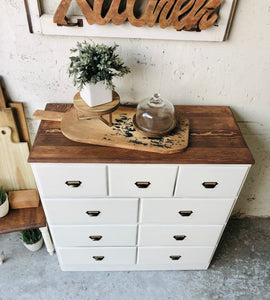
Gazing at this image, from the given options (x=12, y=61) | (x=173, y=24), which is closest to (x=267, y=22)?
(x=173, y=24)

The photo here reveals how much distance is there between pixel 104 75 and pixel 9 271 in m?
1.63

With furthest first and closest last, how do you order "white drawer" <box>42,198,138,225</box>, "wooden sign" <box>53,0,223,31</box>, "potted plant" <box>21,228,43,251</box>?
1. "potted plant" <box>21,228,43,251</box>
2. "white drawer" <box>42,198,138,225</box>
3. "wooden sign" <box>53,0,223,31</box>

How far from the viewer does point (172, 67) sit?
5.41ft

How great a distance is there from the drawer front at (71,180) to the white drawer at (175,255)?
0.66 metres

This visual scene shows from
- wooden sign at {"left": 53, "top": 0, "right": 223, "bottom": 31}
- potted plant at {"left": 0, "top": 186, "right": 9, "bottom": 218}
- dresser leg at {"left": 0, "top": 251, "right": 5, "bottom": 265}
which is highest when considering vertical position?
wooden sign at {"left": 53, "top": 0, "right": 223, "bottom": 31}

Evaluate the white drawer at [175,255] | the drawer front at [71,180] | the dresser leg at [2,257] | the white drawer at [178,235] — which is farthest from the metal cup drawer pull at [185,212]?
the dresser leg at [2,257]

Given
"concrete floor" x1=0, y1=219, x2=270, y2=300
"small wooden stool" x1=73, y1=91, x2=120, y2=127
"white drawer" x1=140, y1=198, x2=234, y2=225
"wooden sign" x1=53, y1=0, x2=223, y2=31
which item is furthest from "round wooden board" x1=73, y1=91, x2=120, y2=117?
"concrete floor" x1=0, y1=219, x2=270, y2=300

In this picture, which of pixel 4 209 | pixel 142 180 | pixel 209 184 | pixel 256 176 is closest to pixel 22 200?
pixel 4 209

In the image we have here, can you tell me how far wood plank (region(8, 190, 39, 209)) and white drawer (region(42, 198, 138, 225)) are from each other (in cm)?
39

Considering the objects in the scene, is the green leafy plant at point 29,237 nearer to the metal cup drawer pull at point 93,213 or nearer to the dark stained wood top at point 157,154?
the metal cup drawer pull at point 93,213

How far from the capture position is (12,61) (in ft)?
5.26

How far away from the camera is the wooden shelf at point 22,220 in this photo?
1.91 metres

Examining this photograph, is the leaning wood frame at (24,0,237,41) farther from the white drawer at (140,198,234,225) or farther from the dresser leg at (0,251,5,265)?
the dresser leg at (0,251,5,265)

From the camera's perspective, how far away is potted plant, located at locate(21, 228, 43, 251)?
2.12 m
